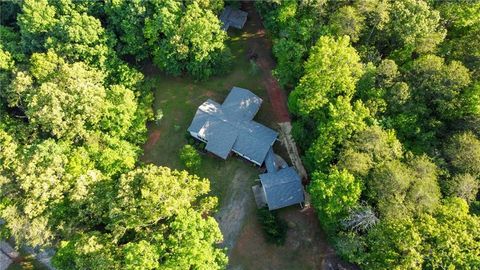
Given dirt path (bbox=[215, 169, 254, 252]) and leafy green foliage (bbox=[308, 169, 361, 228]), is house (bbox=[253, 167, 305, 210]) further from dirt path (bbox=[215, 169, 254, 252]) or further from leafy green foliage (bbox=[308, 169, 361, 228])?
leafy green foliage (bbox=[308, 169, 361, 228])

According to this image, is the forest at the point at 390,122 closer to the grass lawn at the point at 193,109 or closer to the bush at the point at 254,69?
the bush at the point at 254,69

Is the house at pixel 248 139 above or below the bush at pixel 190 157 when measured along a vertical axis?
above

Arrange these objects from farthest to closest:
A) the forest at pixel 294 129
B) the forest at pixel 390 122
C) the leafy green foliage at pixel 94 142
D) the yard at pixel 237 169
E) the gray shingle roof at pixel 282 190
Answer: the gray shingle roof at pixel 282 190 → the yard at pixel 237 169 → the leafy green foliage at pixel 94 142 → the forest at pixel 294 129 → the forest at pixel 390 122

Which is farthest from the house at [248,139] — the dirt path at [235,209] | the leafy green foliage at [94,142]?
the leafy green foliage at [94,142]

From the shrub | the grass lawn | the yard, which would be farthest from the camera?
the shrub

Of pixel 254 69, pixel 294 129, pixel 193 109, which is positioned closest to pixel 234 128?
pixel 294 129

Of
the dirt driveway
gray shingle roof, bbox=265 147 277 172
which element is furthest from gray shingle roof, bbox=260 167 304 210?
the dirt driveway

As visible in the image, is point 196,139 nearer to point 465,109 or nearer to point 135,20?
point 135,20
